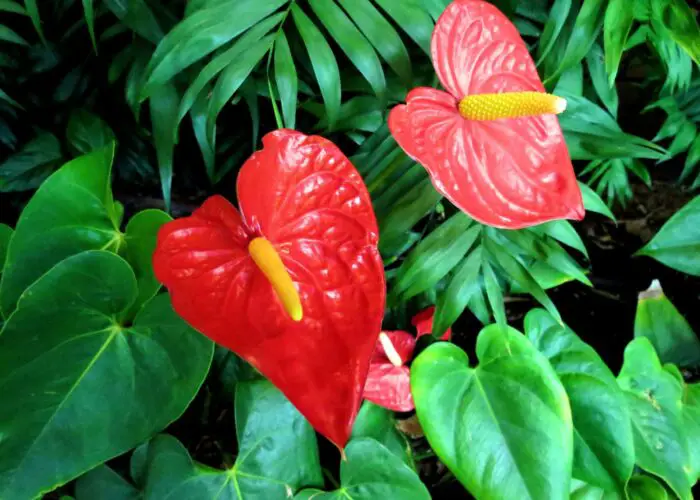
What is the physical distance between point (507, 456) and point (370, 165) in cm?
40

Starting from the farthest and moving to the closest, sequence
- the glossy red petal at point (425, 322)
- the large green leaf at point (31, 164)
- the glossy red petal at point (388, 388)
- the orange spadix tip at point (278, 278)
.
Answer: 1. the large green leaf at point (31, 164)
2. the glossy red petal at point (425, 322)
3. the glossy red petal at point (388, 388)
4. the orange spadix tip at point (278, 278)

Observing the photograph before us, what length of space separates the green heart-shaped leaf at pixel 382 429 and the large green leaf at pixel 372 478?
0.28ft

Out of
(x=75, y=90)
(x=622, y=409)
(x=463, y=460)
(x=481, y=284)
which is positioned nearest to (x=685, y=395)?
(x=622, y=409)

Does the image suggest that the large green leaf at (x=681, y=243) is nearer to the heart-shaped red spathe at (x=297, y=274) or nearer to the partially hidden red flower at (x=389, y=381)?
the partially hidden red flower at (x=389, y=381)

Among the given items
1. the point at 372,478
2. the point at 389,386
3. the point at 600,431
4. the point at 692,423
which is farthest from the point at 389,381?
the point at 692,423

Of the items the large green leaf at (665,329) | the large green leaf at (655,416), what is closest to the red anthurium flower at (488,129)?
the large green leaf at (655,416)

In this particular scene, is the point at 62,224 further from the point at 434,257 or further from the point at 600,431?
the point at 600,431

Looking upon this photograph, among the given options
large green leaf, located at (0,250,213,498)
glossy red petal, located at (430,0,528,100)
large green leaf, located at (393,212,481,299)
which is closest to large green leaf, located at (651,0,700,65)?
glossy red petal, located at (430,0,528,100)

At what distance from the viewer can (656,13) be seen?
820 millimetres

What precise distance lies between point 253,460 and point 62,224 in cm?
36

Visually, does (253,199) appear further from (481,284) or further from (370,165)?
(481,284)

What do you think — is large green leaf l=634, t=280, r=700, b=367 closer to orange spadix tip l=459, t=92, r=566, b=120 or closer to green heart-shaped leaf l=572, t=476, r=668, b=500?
green heart-shaped leaf l=572, t=476, r=668, b=500

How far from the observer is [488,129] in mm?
657

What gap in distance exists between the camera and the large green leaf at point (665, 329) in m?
1.11
